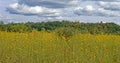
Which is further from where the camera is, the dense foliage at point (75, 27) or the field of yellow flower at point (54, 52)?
the dense foliage at point (75, 27)

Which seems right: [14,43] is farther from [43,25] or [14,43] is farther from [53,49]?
[43,25]

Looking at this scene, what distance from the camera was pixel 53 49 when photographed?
9.69 meters

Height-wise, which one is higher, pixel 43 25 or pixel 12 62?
pixel 12 62

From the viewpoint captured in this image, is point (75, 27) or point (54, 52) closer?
point (54, 52)

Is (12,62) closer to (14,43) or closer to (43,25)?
(14,43)

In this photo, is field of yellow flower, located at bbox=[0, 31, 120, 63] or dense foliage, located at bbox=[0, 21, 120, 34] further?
dense foliage, located at bbox=[0, 21, 120, 34]

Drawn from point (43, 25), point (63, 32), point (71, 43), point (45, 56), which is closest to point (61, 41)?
point (71, 43)

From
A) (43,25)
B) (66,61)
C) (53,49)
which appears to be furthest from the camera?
(43,25)

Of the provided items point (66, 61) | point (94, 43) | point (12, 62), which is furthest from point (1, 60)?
point (94, 43)

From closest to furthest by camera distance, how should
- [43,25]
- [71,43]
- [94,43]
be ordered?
[71,43]
[94,43]
[43,25]

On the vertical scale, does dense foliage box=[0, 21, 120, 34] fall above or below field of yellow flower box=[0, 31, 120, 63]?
below

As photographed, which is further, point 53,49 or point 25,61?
point 53,49

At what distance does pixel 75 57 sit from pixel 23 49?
190 centimetres

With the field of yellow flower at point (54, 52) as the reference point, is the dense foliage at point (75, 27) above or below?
below
